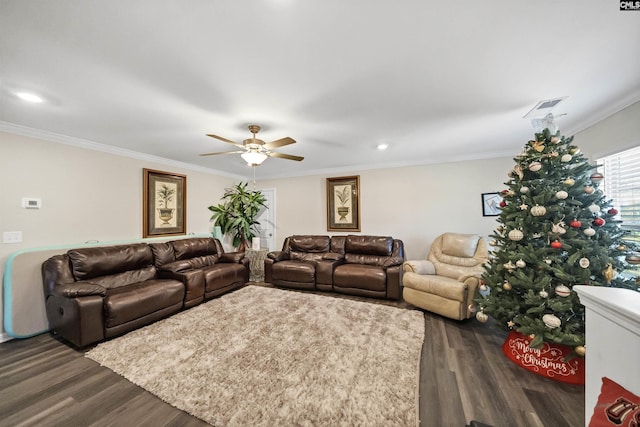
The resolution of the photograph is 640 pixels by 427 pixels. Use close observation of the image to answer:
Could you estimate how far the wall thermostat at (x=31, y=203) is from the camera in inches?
105

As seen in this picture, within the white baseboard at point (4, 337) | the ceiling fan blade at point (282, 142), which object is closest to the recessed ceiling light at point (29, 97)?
the ceiling fan blade at point (282, 142)

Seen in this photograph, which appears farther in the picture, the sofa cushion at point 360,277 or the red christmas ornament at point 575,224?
the sofa cushion at point 360,277

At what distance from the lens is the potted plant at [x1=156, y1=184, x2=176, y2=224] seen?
414 centimetres

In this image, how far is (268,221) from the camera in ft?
19.2

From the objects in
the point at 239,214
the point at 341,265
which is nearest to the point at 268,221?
the point at 239,214

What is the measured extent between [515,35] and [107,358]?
13.7 feet

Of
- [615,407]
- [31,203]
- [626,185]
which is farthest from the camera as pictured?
[31,203]

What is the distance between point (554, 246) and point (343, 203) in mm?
3539

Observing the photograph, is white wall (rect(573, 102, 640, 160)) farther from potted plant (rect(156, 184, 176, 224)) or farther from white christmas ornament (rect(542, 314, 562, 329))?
potted plant (rect(156, 184, 176, 224))

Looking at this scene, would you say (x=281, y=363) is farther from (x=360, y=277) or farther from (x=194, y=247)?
(x=194, y=247)

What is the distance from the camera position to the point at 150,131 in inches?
111

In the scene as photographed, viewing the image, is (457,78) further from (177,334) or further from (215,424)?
(177,334)

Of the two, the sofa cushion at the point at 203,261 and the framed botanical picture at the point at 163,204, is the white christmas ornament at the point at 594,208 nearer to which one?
the sofa cushion at the point at 203,261

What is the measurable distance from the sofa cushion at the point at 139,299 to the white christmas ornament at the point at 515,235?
4.06 m
